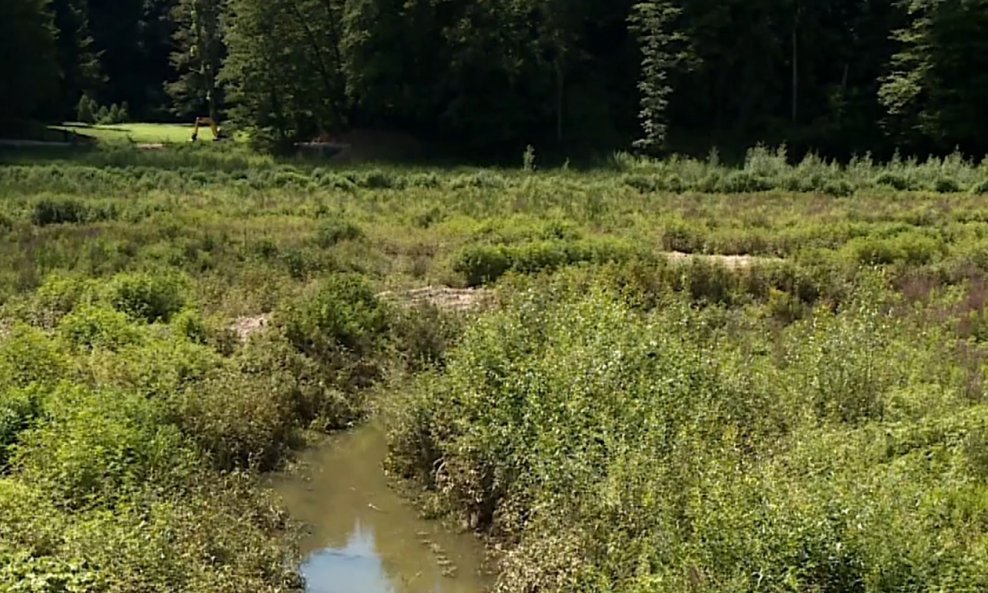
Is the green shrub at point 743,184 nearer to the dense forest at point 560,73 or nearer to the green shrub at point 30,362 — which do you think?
the dense forest at point 560,73

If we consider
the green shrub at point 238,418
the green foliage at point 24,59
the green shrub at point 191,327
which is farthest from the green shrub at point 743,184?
the green foliage at point 24,59

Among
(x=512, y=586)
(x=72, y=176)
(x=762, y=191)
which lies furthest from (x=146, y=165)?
(x=512, y=586)

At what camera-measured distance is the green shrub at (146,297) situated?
52.4 feet

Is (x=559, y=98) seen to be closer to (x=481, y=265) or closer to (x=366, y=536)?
(x=481, y=265)

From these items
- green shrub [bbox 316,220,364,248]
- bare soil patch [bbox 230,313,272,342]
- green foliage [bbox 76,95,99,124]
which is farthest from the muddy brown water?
green foliage [bbox 76,95,99,124]

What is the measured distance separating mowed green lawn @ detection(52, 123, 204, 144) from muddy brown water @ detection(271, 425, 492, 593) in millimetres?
40064

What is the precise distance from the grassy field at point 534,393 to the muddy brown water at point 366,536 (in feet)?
1.11

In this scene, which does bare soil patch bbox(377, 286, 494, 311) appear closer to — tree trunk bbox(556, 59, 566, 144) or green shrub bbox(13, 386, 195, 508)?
green shrub bbox(13, 386, 195, 508)

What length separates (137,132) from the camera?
57.6 metres

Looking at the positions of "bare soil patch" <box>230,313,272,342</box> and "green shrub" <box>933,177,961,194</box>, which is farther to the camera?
"green shrub" <box>933,177,961,194</box>

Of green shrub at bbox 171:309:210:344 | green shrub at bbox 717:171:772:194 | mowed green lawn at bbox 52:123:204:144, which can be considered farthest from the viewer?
mowed green lawn at bbox 52:123:204:144

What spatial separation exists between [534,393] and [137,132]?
51.8 meters

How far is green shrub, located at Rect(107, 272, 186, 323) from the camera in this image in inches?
628

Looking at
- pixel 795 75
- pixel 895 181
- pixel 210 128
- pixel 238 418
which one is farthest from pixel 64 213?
pixel 210 128
